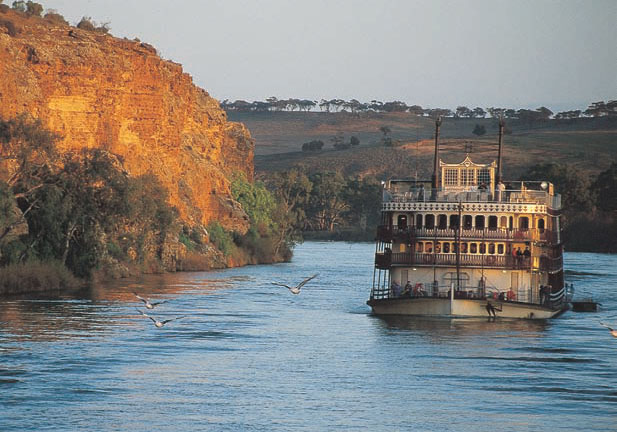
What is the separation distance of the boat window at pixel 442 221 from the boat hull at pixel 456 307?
2.97m

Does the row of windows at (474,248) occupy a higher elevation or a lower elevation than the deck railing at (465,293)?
higher

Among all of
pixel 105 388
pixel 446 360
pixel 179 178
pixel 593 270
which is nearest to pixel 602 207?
pixel 593 270

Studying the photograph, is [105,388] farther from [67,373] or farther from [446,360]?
[446,360]

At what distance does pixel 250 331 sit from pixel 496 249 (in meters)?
10.1

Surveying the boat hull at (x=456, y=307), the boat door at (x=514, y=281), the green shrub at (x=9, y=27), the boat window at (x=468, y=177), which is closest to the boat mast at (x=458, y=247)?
the boat hull at (x=456, y=307)

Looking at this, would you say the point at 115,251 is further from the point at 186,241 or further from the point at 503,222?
the point at 503,222

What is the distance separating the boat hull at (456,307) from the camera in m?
45.1

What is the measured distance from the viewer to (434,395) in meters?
32.0

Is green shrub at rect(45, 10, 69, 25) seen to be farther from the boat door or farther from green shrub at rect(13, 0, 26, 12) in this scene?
the boat door

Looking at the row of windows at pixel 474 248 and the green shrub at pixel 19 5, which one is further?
the green shrub at pixel 19 5

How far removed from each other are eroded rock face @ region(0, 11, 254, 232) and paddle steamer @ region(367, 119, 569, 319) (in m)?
23.0

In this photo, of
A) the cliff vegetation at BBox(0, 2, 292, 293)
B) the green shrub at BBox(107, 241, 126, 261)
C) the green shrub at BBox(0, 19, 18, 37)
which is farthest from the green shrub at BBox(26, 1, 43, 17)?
the green shrub at BBox(107, 241, 126, 261)

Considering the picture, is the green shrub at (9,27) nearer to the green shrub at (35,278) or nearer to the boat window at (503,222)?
the green shrub at (35,278)

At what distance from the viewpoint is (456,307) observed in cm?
4519
